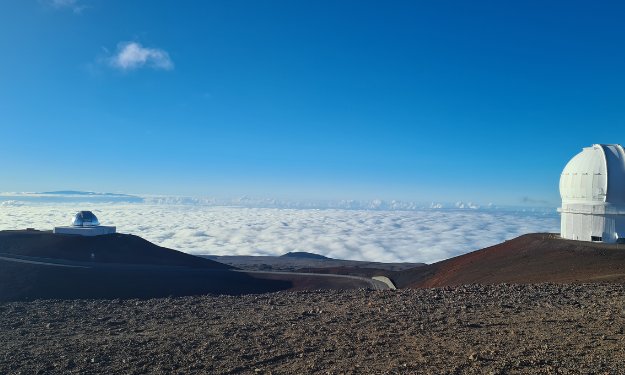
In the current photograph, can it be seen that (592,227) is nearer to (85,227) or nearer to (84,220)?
(85,227)

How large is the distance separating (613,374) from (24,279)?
28642 millimetres

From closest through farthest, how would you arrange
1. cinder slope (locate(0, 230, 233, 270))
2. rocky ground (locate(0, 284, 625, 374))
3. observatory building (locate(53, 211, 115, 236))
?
rocky ground (locate(0, 284, 625, 374)) < cinder slope (locate(0, 230, 233, 270)) < observatory building (locate(53, 211, 115, 236))

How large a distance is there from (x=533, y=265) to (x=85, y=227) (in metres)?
36.1

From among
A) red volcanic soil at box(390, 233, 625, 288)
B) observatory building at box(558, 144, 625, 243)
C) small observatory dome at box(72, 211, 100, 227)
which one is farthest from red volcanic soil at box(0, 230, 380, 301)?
observatory building at box(558, 144, 625, 243)

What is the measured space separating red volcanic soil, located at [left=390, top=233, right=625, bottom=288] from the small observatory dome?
Answer: 91.4ft

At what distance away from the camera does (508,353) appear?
797 centimetres

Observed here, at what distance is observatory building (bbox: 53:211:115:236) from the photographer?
41625 mm

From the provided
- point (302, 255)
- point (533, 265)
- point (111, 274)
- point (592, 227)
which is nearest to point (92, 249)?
point (111, 274)

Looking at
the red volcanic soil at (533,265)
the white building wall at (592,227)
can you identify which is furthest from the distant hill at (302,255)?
the white building wall at (592,227)

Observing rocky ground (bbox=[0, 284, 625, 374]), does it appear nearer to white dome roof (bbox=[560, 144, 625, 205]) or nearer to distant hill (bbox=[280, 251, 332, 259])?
white dome roof (bbox=[560, 144, 625, 205])

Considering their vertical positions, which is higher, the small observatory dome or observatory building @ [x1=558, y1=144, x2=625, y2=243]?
observatory building @ [x1=558, y1=144, x2=625, y2=243]

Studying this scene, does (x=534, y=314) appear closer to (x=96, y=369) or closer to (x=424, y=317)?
(x=424, y=317)

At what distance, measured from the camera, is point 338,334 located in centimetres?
1027

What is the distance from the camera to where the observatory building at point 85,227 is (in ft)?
137
